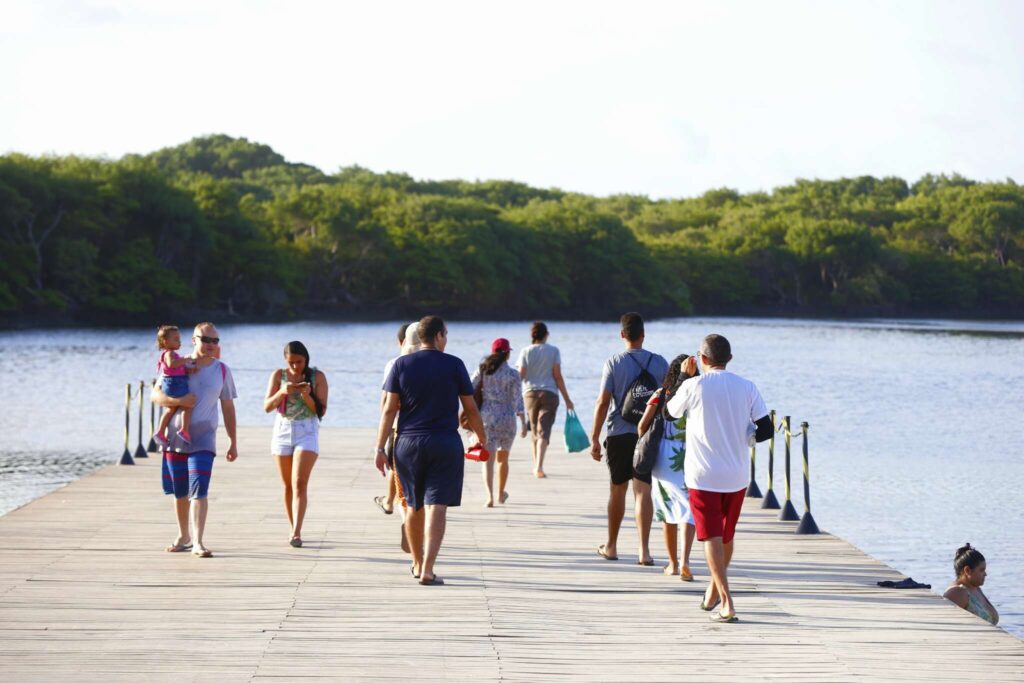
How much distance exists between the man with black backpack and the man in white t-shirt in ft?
3.99

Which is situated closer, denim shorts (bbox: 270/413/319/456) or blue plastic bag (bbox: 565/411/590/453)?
denim shorts (bbox: 270/413/319/456)

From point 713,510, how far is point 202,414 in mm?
3495

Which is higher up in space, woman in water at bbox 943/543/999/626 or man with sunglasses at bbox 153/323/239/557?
man with sunglasses at bbox 153/323/239/557

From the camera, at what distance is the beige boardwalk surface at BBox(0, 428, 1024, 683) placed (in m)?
6.16

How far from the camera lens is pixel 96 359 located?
1896 inches

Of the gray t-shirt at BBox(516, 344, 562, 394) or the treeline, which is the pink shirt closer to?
the gray t-shirt at BBox(516, 344, 562, 394)

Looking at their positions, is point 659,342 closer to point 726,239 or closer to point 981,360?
point 981,360

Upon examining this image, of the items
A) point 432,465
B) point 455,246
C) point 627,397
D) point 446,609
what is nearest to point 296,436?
point 432,465

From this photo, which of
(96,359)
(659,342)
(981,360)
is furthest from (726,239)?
(96,359)

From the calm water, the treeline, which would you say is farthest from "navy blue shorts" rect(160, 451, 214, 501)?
the treeline

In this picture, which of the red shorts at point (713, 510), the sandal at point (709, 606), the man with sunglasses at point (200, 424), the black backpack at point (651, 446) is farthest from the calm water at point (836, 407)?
the man with sunglasses at point (200, 424)

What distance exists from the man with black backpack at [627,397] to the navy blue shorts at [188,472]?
260 cm

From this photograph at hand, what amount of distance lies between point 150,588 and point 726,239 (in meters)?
105

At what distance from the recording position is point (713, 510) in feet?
22.6
